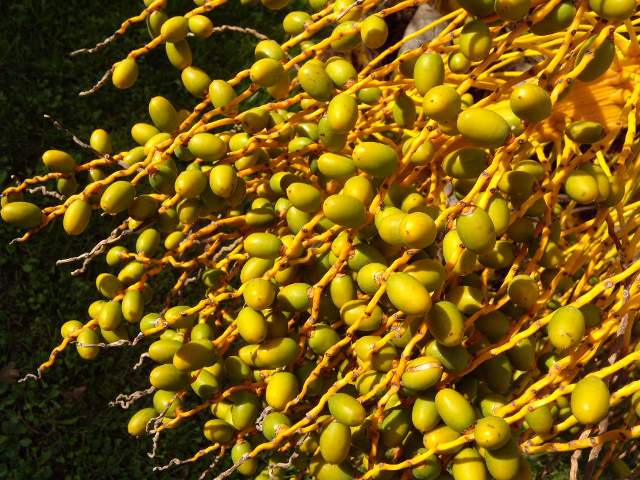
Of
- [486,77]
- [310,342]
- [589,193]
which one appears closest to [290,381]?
[310,342]

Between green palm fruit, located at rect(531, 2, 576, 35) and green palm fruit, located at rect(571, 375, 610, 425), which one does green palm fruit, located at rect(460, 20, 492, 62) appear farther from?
green palm fruit, located at rect(571, 375, 610, 425)

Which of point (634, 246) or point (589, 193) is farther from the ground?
point (589, 193)

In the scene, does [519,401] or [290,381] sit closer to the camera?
[519,401]

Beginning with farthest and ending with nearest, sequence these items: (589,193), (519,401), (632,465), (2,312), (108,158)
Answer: (2,312) < (632,465) < (108,158) < (589,193) < (519,401)

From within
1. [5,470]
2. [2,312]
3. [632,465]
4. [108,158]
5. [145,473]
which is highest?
[108,158]

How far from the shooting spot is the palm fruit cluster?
45.5 inches

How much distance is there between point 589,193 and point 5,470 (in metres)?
2.40

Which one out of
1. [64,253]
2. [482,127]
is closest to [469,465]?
[482,127]

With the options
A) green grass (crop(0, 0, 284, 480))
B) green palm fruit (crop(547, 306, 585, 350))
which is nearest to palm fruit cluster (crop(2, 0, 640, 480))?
green palm fruit (crop(547, 306, 585, 350))

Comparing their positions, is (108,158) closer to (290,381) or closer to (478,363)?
(290,381)

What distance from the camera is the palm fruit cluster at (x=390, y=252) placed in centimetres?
116

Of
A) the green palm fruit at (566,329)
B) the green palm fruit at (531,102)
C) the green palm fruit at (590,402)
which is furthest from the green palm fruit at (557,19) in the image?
the green palm fruit at (590,402)

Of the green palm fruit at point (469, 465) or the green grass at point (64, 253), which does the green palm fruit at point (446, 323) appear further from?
the green grass at point (64, 253)

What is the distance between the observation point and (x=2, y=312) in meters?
2.89
